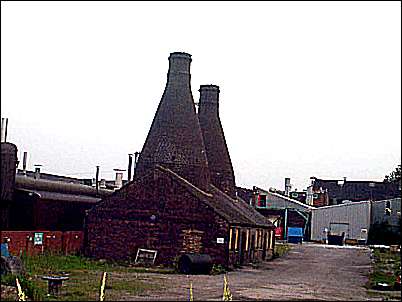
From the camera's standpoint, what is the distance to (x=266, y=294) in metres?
22.3

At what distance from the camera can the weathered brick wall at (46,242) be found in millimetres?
31047

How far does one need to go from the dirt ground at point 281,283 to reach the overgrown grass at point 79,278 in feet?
2.54

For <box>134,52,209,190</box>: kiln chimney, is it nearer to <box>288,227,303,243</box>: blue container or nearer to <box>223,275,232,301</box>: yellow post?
<box>223,275,232,301</box>: yellow post

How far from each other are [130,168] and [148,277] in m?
24.9

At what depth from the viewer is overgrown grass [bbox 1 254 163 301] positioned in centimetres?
1881

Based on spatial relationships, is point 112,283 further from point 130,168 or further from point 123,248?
point 130,168

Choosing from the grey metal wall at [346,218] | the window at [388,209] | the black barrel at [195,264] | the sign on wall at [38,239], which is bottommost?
the black barrel at [195,264]

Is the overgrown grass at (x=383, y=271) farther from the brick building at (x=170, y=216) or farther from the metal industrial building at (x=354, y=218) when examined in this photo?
the metal industrial building at (x=354, y=218)

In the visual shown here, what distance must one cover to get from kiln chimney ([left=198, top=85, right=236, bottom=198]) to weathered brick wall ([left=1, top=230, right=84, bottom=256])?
1270cm

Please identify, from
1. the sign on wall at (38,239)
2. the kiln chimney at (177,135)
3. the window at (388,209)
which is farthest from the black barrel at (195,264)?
the window at (388,209)

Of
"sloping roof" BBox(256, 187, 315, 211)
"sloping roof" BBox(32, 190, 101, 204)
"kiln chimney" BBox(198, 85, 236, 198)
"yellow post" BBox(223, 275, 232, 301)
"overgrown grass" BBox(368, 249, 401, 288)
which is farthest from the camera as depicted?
"sloping roof" BBox(256, 187, 315, 211)

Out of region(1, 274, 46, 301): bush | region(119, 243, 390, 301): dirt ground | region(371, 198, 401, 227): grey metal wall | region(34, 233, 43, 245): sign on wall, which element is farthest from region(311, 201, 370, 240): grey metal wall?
region(1, 274, 46, 301): bush

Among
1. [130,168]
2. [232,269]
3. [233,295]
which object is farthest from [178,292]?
[130,168]

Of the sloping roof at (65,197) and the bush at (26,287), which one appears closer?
the bush at (26,287)
